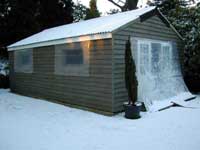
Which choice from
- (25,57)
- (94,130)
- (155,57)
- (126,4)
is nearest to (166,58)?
(155,57)

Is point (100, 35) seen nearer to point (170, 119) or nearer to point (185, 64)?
point (170, 119)

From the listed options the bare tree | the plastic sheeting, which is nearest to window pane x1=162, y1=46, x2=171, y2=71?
the plastic sheeting

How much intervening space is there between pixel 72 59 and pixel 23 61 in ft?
13.6

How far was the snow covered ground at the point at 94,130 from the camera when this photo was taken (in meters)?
4.80

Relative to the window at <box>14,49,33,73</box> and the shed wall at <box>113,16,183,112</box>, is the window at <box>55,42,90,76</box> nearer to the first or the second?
the shed wall at <box>113,16,183,112</box>

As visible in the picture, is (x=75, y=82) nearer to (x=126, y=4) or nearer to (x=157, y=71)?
(x=157, y=71)

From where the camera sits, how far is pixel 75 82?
846 cm

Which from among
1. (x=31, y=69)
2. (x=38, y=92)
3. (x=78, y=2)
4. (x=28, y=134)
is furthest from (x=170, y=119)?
(x=78, y=2)

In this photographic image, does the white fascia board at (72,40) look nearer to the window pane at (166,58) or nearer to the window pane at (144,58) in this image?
the window pane at (144,58)

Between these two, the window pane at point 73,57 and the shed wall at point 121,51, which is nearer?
the shed wall at point 121,51

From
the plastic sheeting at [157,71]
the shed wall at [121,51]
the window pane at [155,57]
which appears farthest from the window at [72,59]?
the window pane at [155,57]

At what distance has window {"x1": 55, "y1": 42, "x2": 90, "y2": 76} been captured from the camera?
7.98 metres

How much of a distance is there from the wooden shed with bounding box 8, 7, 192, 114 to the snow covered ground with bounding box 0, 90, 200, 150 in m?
0.70

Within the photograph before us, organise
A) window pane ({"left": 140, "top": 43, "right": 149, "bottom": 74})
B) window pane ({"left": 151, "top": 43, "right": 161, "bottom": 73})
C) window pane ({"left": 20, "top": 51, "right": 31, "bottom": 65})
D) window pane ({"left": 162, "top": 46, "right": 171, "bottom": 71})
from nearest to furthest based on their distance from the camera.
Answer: window pane ({"left": 140, "top": 43, "right": 149, "bottom": 74}) → window pane ({"left": 151, "top": 43, "right": 161, "bottom": 73}) → window pane ({"left": 162, "top": 46, "right": 171, "bottom": 71}) → window pane ({"left": 20, "top": 51, "right": 31, "bottom": 65})
